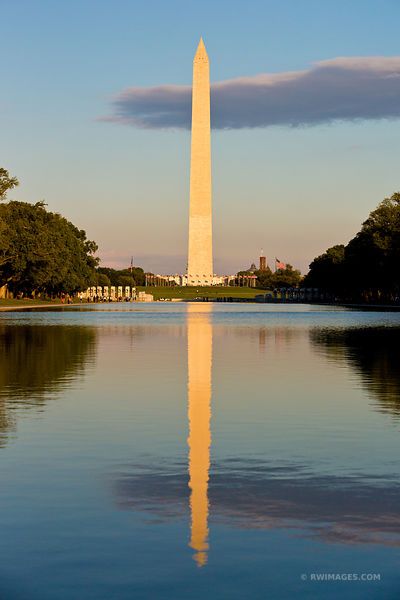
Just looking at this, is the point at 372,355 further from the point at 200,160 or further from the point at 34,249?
the point at 200,160

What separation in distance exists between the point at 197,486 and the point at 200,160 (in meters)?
154

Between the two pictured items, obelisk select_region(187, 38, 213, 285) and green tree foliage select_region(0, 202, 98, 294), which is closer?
green tree foliage select_region(0, 202, 98, 294)

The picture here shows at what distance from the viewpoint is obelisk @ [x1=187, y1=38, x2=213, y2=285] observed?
16162 cm

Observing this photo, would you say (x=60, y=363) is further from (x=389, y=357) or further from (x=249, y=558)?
(x=249, y=558)

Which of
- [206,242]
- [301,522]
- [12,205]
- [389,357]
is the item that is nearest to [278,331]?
[389,357]

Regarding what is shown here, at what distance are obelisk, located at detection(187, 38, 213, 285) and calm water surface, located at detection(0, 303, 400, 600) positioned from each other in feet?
439

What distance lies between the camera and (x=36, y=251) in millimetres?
131875

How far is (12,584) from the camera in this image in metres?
9.38

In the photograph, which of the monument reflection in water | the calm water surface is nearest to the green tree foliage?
the monument reflection in water

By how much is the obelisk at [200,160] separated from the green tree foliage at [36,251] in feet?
61.7

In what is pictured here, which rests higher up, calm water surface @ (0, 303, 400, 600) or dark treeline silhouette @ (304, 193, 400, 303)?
dark treeline silhouette @ (304, 193, 400, 303)

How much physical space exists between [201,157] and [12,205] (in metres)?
35.7

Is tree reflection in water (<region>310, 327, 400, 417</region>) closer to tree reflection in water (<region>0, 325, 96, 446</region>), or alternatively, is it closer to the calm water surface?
the calm water surface

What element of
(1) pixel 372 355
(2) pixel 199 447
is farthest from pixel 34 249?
(2) pixel 199 447
